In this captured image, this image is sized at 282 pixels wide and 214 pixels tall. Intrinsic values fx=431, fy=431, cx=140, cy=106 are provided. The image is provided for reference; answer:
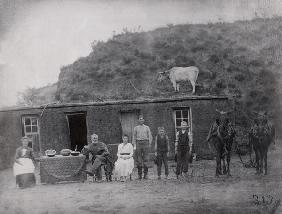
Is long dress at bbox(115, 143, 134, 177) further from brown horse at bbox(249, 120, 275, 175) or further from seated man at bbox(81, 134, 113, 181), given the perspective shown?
brown horse at bbox(249, 120, 275, 175)

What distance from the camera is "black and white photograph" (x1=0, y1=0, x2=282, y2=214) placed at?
689cm

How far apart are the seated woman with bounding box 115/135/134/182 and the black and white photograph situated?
0.07 ft

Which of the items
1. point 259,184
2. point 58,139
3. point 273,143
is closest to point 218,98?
point 273,143

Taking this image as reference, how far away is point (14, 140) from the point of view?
7.51m

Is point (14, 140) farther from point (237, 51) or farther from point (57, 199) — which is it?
point (237, 51)

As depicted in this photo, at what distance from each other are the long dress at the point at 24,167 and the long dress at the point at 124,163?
1.71 meters

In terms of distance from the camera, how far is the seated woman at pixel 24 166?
7.55 meters

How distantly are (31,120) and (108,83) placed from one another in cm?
342

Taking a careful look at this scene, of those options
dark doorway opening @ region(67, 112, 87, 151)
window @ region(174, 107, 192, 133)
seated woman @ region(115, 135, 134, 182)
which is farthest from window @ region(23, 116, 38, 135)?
window @ region(174, 107, 192, 133)

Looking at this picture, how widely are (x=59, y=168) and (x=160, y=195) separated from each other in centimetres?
230

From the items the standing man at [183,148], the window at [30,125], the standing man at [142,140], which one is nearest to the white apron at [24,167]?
the window at [30,125]

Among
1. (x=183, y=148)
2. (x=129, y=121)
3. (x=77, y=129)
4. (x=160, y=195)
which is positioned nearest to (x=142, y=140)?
(x=183, y=148)

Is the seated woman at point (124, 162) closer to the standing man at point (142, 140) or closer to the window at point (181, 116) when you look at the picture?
the standing man at point (142, 140)

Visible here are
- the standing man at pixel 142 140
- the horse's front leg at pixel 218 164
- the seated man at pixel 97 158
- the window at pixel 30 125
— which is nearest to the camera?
the horse's front leg at pixel 218 164
